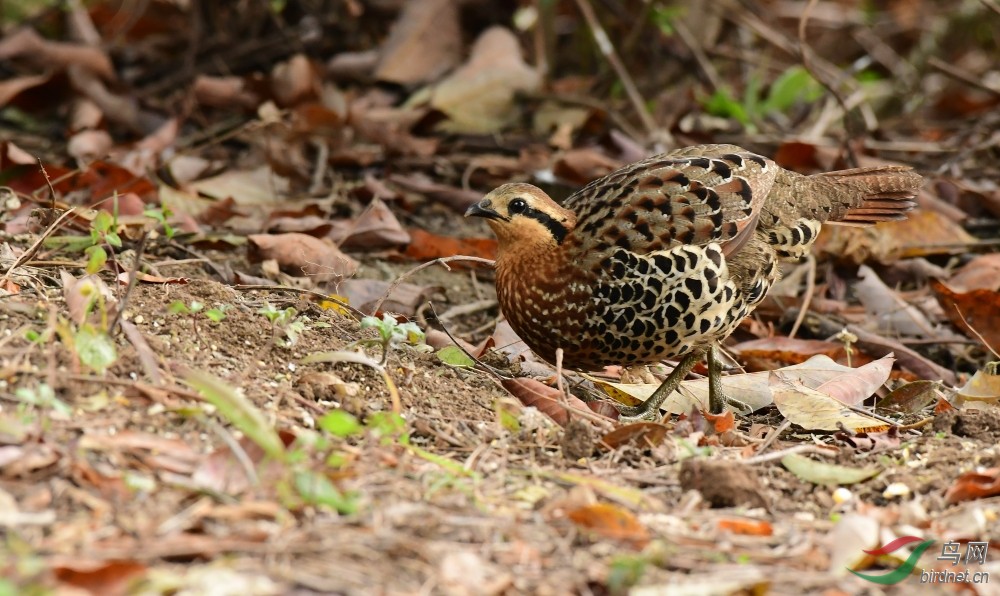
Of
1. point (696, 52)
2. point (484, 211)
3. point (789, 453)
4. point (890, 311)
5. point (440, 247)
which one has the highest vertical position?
point (696, 52)

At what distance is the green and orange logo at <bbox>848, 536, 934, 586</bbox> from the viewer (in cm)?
289

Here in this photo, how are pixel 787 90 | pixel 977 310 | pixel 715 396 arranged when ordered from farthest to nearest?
pixel 787 90
pixel 977 310
pixel 715 396

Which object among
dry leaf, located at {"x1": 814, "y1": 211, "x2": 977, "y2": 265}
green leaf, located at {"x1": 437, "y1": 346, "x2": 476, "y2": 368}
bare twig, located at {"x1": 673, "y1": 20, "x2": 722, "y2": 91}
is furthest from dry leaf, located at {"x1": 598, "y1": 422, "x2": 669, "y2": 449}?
bare twig, located at {"x1": 673, "y1": 20, "x2": 722, "y2": 91}

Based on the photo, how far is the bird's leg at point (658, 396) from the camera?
435 centimetres

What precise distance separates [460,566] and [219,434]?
69cm

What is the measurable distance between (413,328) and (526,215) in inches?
35.4

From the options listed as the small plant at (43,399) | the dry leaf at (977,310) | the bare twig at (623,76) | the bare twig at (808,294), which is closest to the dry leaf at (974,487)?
the dry leaf at (977,310)

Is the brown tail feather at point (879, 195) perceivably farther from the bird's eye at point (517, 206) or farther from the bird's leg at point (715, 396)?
the bird's eye at point (517, 206)

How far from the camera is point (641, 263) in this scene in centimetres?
434

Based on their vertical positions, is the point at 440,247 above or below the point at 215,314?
below

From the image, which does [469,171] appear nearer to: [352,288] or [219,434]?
[352,288]

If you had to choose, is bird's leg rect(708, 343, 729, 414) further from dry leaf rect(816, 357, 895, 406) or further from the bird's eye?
the bird's eye

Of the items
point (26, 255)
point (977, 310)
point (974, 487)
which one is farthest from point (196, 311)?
point (977, 310)

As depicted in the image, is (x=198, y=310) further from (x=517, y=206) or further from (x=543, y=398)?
(x=517, y=206)
